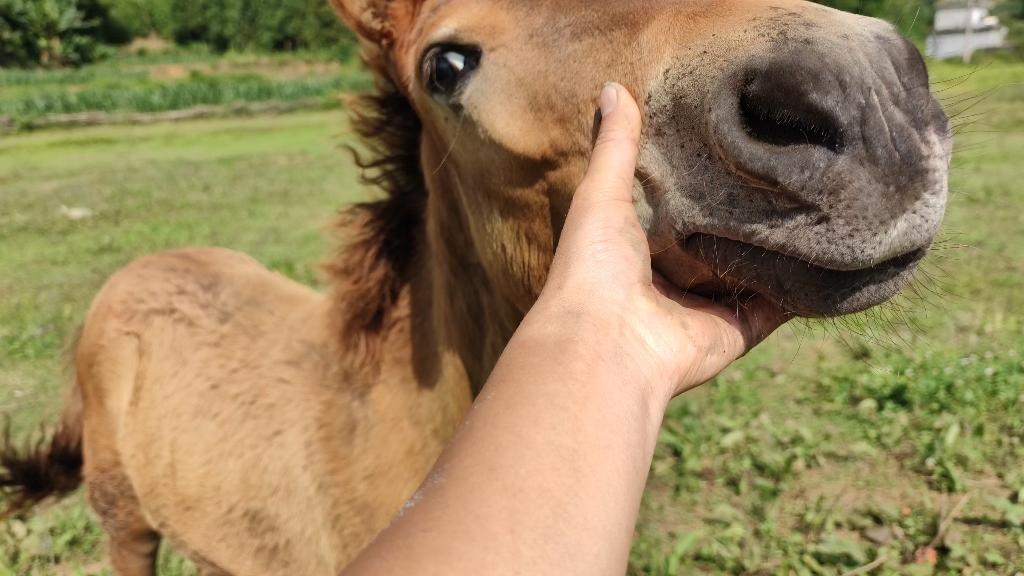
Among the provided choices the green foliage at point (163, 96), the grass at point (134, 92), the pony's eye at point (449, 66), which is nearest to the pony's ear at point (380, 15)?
the pony's eye at point (449, 66)

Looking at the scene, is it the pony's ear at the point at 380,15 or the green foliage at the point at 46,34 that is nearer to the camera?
the pony's ear at the point at 380,15

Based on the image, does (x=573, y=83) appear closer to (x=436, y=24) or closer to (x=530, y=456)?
(x=436, y=24)

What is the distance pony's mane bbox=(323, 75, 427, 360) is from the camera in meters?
2.49

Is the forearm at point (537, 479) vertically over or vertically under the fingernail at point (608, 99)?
under

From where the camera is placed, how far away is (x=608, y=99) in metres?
1.49

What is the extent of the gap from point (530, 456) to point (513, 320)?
3.97 ft

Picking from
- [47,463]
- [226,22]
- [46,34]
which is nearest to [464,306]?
[47,463]

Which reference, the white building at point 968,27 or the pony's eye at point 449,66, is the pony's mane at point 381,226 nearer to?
the pony's eye at point 449,66

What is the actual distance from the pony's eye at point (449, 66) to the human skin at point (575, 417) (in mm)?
562

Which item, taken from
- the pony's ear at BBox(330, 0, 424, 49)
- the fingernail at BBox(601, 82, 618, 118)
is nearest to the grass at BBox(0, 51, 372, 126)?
the pony's ear at BBox(330, 0, 424, 49)

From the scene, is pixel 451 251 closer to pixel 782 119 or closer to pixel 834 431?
pixel 782 119

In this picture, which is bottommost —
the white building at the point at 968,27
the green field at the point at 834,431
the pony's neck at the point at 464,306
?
the white building at the point at 968,27

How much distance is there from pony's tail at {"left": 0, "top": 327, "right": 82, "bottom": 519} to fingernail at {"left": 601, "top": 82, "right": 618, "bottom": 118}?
3254 mm

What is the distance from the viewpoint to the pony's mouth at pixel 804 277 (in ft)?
4.61
